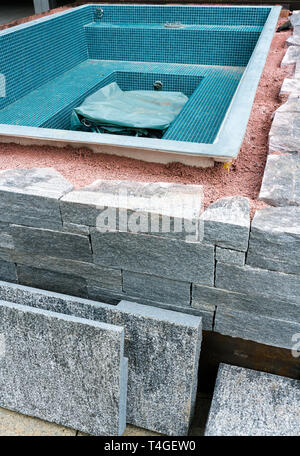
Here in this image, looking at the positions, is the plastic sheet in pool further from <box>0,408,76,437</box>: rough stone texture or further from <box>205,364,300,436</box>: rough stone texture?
<box>0,408,76,437</box>: rough stone texture

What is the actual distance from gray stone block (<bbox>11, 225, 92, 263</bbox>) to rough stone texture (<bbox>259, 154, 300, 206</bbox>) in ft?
3.06

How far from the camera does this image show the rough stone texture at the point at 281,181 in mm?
1913

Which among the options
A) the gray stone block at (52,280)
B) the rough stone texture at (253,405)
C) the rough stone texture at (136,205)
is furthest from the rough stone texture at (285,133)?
the gray stone block at (52,280)

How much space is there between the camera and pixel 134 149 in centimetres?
236

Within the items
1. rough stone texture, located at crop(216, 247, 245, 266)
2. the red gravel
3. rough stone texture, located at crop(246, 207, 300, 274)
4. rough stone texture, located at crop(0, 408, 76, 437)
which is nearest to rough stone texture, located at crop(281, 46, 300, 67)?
the red gravel

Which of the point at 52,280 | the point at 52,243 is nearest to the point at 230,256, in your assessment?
the point at 52,243

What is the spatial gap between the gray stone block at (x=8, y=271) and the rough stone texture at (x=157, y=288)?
29.2 inches

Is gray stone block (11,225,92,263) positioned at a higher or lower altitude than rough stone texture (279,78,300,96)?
lower

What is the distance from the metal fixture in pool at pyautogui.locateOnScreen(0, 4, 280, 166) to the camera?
11.6 ft

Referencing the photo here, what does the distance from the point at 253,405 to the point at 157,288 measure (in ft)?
2.37

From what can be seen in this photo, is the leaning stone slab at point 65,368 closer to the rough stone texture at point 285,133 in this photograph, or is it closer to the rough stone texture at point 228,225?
the rough stone texture at point 228,225

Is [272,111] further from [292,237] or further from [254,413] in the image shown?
[254,413]

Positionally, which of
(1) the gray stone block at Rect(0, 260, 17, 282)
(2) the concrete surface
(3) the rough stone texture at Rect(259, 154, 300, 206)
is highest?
(3) the rough stone texture at Rect(259, 154, 300, 206)

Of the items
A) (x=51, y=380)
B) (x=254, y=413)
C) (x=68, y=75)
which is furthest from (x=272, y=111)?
(x=68, y=75)
